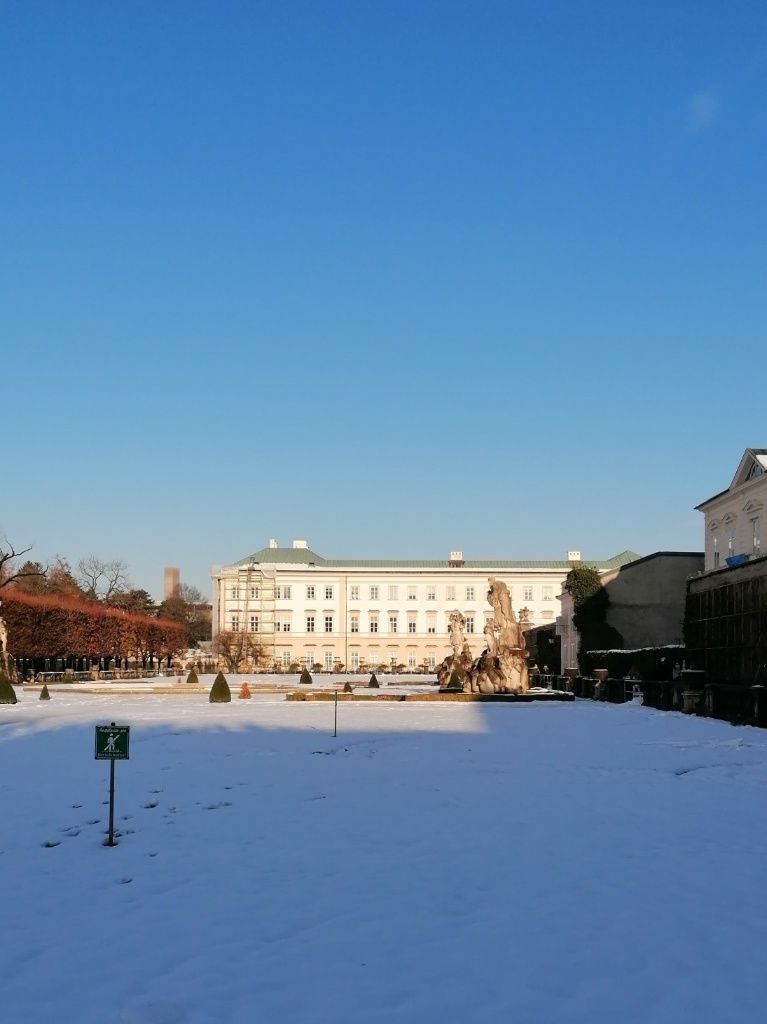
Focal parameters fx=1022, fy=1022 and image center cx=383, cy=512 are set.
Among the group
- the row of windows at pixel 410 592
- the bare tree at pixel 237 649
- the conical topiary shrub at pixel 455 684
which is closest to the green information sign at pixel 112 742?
the conical topiary shrub at pixel 455 684

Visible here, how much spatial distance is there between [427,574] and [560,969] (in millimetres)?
99632

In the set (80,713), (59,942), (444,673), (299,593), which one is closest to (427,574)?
(299,593)

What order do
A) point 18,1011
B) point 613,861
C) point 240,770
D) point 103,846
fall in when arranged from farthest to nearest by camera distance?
point 240,770
point 103,846
point 613,861
point 18,1011

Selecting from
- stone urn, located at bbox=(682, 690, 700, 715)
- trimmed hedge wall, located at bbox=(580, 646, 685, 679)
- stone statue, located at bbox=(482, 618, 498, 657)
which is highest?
stone statue, located at bbox=(482, 618, 498, 657)

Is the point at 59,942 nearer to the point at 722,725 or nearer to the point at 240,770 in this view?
the point at 240,770

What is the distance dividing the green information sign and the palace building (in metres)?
93.3

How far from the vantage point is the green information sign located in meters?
10.4

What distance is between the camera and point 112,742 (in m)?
10.5

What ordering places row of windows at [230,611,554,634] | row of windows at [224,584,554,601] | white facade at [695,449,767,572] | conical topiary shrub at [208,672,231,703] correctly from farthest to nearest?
row of windows at [224,584,554,601]
row of windows at [230,611,554,634]
white facade at [695,449,767,572]
conical topiary shrub at [208,672,231,703]

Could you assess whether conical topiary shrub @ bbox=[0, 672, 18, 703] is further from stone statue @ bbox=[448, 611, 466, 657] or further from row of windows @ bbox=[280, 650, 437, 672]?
row of windows @ bbox=[280, 650, 437, 672]

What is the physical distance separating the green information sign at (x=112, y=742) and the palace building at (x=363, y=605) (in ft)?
306

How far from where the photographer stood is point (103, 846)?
1042 cm

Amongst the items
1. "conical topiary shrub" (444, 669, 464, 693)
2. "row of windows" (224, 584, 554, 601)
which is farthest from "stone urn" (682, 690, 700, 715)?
"row of windows" (224, 584, 554, 601)

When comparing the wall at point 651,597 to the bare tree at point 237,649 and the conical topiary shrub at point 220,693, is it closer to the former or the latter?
the conical topiary shrub at point 220,693
